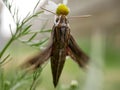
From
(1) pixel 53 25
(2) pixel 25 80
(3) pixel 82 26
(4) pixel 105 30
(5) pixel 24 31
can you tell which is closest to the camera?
(1) pixel 53 25

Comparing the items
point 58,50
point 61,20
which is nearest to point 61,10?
point 61,20

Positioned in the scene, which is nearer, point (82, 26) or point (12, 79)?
point (12, 79)

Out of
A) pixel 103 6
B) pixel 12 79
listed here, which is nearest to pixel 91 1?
pixel 103 6

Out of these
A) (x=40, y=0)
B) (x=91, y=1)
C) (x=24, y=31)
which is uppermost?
(x=40, y=0)

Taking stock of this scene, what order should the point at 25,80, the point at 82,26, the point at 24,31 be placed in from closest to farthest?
the point at 24,31 < the point at 25,80 < the point at 82,26

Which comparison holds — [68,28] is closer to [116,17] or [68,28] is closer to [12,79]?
[12,79]

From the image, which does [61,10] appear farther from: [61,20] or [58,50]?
[58,50]

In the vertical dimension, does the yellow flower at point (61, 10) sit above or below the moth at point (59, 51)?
above

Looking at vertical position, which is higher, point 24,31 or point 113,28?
point 24,31
